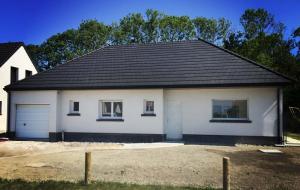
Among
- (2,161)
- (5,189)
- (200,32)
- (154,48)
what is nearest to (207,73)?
(154,48)

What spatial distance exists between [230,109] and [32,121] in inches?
460

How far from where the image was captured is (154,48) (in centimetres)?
2189

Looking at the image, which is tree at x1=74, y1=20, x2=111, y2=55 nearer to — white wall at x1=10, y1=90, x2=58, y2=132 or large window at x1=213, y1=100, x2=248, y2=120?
white wall at x1=10, y1=90, x2=58, y2=132

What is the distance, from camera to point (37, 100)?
1986 centimetres

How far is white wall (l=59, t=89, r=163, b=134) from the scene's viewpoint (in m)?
18.4

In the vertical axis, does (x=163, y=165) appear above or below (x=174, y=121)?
below

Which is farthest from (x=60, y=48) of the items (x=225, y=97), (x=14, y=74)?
(x=225, y=97)

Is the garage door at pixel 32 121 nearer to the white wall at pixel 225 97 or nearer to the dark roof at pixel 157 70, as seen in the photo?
the dark roof at pixel 157 70

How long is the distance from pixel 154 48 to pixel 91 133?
22.8 ft

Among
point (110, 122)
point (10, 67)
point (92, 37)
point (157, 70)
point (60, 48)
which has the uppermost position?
point (92, 37)

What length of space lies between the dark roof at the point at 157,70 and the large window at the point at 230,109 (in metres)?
1.23

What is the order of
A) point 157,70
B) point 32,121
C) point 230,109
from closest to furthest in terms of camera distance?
point 230,109
point 157,70
point 32,121

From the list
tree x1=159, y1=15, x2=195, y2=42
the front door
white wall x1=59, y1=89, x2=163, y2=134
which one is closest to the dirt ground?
the front door

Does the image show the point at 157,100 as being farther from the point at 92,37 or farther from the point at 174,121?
the point at 92,37
